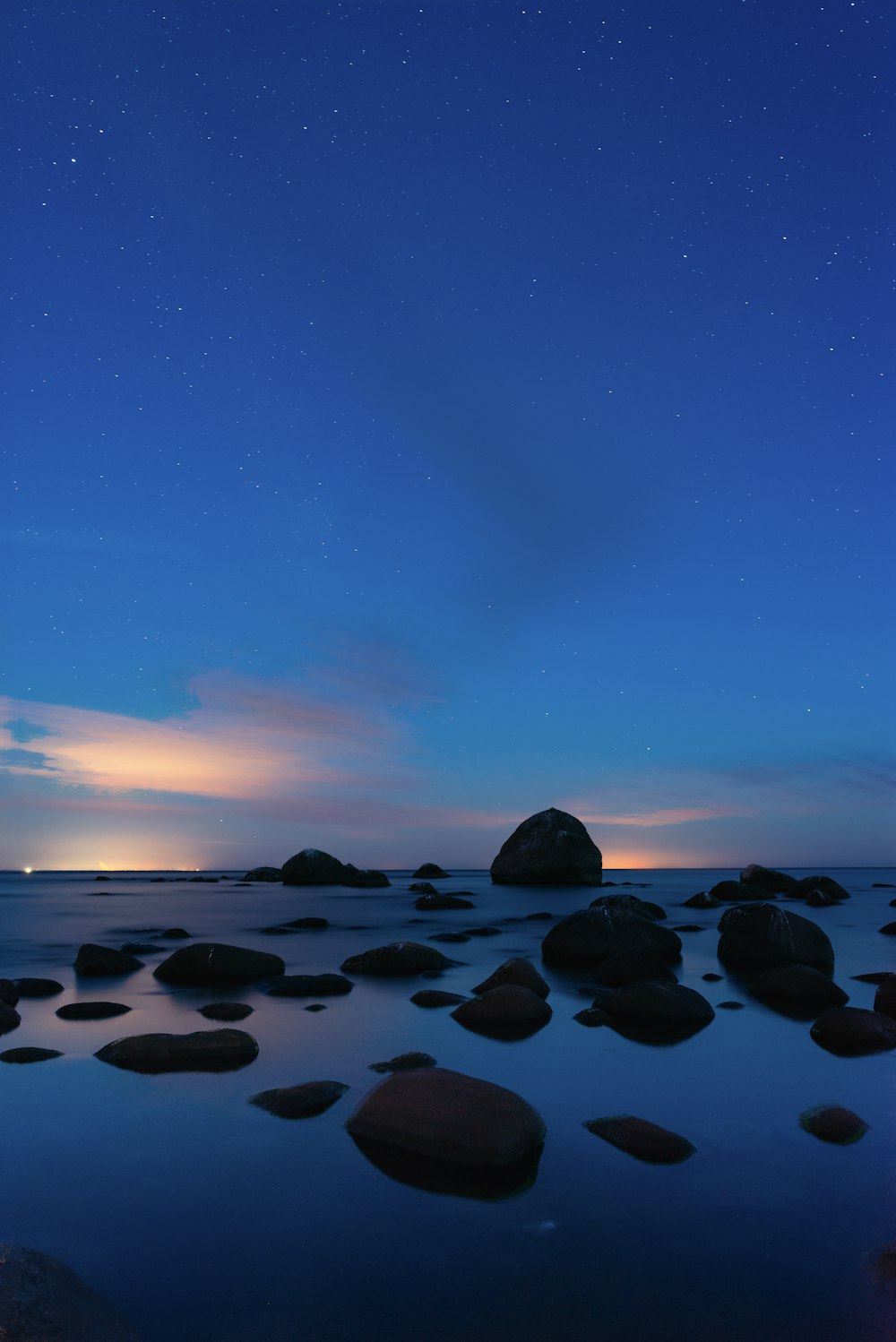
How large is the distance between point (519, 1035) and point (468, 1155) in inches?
137

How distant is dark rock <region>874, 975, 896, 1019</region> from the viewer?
929 cm

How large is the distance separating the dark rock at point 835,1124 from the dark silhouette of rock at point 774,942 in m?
8.74

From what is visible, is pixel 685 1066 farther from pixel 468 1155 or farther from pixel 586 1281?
pixel 586 1281

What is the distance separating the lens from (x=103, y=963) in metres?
13.5

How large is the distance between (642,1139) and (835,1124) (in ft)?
4.93

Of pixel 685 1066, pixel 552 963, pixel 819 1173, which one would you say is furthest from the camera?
pixel 552 963

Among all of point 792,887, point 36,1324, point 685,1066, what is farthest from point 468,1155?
point 792,887

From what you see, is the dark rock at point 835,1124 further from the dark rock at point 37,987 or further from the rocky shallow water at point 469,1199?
the dark rock at point 37,987

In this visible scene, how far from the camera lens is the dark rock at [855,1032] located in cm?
770

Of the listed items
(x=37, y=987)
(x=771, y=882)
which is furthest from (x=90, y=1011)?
(x=771, y=882)

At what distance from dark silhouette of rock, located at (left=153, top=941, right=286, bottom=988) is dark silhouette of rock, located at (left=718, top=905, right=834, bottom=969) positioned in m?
8.26

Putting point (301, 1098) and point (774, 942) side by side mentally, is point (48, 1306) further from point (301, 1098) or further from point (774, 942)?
point (774, 942)

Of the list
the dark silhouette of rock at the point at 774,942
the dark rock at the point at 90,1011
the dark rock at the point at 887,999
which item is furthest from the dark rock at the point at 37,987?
the dark silhouette of rock at the point at 774,942

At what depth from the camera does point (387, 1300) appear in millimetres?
3338
